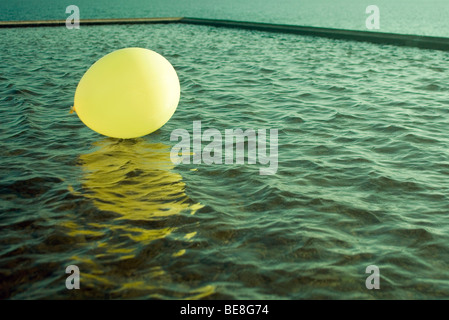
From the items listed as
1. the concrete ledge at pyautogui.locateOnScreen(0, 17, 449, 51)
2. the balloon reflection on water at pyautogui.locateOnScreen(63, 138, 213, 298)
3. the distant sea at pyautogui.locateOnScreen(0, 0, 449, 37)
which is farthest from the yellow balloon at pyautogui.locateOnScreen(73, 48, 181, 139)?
the distant sea at pyautogui.locateOnScreen(0, 0, 449, 37)

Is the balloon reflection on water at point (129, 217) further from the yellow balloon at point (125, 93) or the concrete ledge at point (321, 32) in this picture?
the concrete ledge at point (321, 32)

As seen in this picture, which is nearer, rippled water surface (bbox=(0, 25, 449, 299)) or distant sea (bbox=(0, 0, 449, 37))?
rippled water surface (bbox=(0, 25, 449, 299))

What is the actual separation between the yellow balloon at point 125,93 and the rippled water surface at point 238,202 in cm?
49

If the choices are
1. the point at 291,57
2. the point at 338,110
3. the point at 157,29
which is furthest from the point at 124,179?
the point at 157,29

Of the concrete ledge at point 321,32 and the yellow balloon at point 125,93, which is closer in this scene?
the yellow balloon at point 125,93

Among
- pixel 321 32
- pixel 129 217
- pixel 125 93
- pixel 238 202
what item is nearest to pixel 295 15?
pixel 321 32

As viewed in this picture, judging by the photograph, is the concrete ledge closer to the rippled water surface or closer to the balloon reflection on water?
the rippled water surface

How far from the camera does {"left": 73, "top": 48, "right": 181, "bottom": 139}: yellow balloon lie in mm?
6441

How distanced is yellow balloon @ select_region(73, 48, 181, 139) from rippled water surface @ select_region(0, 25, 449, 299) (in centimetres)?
49

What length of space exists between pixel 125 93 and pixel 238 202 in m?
2.24

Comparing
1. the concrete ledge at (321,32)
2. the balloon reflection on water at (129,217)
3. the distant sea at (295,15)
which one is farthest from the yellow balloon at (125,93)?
the distant sea at (295,15)

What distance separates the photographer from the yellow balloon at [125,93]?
21.1ft

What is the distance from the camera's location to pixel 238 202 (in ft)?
17.8

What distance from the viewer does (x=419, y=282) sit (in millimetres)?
3980
